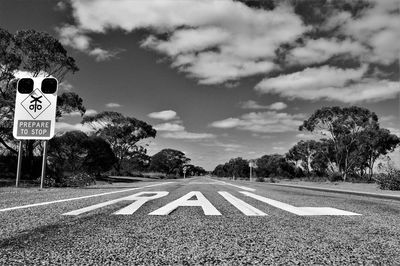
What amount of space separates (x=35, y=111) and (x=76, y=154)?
25735mm

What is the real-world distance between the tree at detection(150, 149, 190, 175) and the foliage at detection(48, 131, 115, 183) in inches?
2521

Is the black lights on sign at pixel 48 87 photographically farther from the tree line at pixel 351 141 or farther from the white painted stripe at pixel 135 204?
the tree line at pixel 351 141

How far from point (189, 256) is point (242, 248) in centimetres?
49

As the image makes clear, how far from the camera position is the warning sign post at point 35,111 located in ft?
37.4

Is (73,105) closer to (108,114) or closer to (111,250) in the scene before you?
(108,114)

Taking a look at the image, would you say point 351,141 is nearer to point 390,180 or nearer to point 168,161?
point 390,180

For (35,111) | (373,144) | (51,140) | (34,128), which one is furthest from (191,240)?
(373,144)

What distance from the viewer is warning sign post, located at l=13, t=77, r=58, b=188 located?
11396 mm

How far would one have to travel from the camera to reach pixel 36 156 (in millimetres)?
28297

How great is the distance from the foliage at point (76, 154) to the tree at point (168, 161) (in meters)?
64.0

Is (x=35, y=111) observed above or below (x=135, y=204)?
above

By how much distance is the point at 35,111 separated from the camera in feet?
37.7

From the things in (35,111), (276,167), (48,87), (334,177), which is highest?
(48,87)

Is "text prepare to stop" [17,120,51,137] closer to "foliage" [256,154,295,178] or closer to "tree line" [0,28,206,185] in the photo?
"tree line" [0,28,206,185]
